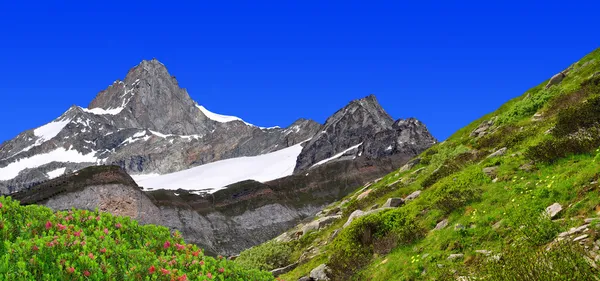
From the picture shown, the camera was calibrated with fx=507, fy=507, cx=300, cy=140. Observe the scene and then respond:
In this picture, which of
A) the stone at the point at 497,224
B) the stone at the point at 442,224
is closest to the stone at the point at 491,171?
the stone at the point at 442,224

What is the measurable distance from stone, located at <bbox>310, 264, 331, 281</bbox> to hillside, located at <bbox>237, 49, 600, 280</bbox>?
2.2 inches

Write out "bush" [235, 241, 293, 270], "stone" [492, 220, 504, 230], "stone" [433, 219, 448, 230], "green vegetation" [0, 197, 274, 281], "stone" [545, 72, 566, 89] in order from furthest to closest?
1. "stone" [545, 72, 566, 89]
2. "bush" [235, 241, 293, 270]
3. "stone" [433, 219, 448, 230]
4. "stone" [492, 220, 504, 230]
5. "green vegetation" [0, 197, 274, 281]

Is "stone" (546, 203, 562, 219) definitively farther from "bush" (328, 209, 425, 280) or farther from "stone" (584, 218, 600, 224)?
"bush" (328, 209, 425, 280)

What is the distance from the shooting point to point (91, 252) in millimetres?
10430

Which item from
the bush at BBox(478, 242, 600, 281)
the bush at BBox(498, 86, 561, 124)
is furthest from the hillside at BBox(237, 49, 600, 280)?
the bush at BBox(498, 86, 561, 124)

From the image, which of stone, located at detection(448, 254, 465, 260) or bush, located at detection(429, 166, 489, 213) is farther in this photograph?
bush, located at detection(429, 166, 489, 213)

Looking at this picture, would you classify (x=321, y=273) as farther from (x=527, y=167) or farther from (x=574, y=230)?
(x=574, y=230)

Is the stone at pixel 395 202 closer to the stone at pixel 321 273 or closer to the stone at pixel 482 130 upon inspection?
the stone at pixel 321 273

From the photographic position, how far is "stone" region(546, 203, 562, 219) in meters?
13.9

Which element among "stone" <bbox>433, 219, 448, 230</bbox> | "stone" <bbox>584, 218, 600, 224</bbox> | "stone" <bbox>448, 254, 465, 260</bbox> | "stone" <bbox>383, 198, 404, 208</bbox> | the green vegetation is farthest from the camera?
"stone" <bbox>383, 198, 404, 208</bbox>

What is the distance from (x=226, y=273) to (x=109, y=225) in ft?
14.1

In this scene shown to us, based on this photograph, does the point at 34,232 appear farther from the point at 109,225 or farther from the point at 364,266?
the point at 364,266

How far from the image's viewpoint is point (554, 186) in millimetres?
15578

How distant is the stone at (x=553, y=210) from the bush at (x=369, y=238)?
5347mm
